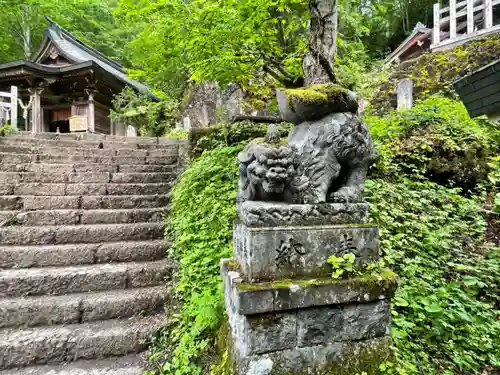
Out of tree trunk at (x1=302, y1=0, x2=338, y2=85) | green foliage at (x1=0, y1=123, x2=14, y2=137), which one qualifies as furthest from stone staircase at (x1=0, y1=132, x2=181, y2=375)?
tree trunk at (x1=302, y1=0, x2=338, y2=85)

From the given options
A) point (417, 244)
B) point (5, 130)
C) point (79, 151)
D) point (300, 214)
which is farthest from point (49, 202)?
point (417, 244)

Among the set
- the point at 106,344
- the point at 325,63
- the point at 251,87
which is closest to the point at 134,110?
the point at 251,87

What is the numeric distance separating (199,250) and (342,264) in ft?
5.59

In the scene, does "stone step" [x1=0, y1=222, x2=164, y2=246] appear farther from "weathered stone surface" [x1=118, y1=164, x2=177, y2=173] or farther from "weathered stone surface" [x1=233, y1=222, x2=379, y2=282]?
"weathered stone surface" [x1=233, y1=222, x2=379, y2=282]

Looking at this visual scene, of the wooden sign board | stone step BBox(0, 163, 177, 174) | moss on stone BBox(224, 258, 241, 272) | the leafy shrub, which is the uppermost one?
the wooden sign board

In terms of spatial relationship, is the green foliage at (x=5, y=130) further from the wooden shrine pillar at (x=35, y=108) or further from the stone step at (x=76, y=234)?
the wooden shrine pillar at (x=35, y=108)

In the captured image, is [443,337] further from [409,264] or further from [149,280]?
[149,280]

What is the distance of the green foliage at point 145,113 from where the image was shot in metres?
12.3

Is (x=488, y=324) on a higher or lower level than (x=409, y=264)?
lower

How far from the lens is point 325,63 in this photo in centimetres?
395

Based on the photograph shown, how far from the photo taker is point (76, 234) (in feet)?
12.0

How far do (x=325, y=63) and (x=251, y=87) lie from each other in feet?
17.7

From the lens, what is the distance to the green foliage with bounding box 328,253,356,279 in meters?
1.86

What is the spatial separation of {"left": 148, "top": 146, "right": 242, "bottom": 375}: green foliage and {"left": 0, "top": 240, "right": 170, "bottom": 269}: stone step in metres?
0.33
